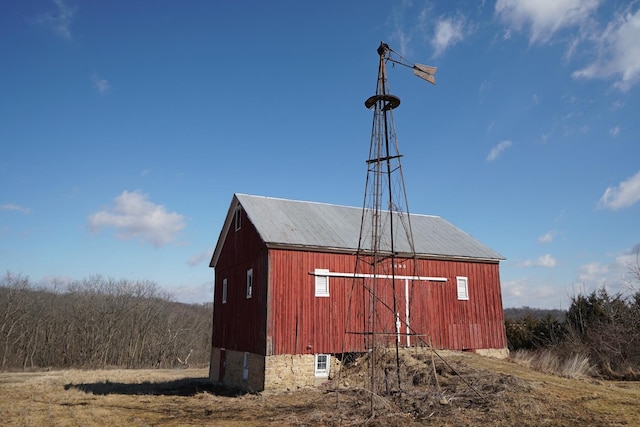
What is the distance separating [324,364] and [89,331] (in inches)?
1575

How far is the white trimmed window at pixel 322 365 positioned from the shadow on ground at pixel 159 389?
3566 millimetres

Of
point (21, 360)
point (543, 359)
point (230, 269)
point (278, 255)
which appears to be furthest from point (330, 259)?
point (21, 360)

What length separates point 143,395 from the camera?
22812 mm

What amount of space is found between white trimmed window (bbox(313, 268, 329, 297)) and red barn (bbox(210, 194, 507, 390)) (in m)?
0.05

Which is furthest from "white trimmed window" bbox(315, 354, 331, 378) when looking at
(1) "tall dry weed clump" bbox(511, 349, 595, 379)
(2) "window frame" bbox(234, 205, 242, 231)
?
(1) "tall dry weed clump" bbox(511, 349, 595, 379)

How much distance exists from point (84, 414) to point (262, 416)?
6.95 meters

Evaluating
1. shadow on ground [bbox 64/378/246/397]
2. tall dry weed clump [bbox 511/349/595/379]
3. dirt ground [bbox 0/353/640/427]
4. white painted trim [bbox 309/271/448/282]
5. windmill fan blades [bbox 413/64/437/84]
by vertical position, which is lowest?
shadow on ground [bbox 64/378/246/397]

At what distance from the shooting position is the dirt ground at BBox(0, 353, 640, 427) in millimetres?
13625

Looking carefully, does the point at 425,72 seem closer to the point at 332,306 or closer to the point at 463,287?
the point at 332,306

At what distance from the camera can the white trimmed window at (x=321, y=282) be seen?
850 inches

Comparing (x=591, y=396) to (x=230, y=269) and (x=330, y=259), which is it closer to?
(x=330, y=259)

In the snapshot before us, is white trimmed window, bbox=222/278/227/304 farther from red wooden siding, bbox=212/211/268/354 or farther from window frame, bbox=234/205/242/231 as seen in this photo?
window frame, bbox=234/205/242/231

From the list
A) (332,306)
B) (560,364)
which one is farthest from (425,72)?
(560,364)

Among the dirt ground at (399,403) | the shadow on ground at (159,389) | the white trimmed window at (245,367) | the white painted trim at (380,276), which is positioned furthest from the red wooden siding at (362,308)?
the shadow on ground at (159,389)
